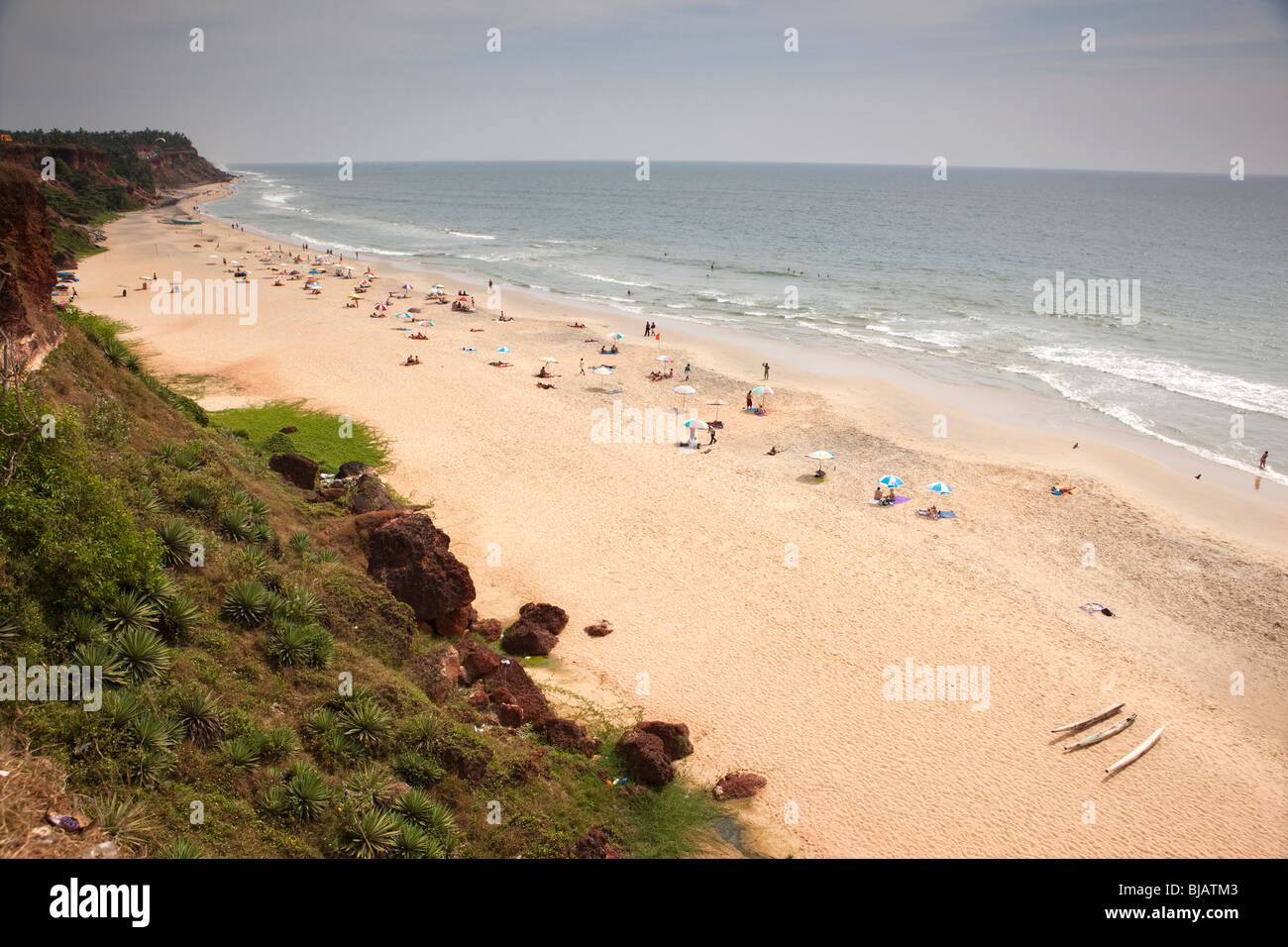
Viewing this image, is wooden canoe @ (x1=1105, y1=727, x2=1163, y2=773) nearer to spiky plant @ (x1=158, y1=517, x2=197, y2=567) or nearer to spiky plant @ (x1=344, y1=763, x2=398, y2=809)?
spiky plant @ (x1=344, y1=763, x2=398, y2=809)

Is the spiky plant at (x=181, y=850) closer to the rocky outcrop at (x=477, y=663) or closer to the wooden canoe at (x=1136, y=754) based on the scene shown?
the rocky outcrop at (x=477, y=663)

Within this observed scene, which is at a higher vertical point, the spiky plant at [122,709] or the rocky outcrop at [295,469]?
the rocky outcrop at [295,469]

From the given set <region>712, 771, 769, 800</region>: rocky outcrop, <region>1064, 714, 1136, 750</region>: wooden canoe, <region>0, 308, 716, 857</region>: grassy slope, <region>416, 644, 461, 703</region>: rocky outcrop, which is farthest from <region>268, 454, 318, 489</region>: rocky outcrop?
<region>1064, 714, 1136, 750</region>: wooden canoe

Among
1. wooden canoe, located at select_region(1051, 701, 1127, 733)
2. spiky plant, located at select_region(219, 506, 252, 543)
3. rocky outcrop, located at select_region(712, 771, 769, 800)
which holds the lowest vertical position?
rocky outcrop, located at select_region(712, 771, 769, 800)

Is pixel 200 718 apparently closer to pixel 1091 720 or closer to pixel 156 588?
pixel 156 588

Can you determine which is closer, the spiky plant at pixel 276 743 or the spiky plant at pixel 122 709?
the spiky plant at pixel 122 709

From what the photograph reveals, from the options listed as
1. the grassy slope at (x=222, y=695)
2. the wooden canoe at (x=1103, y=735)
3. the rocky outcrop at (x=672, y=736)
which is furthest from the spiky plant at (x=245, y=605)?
the wooden canoe at (x=1103, y=735)

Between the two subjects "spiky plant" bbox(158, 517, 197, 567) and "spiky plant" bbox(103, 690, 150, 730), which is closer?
"spiky plant" bbox(103, 690, 150, 730)
